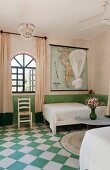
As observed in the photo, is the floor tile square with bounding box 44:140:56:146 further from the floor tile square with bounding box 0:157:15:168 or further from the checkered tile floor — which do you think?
the floor tile square with bounding box 0:157:15:168

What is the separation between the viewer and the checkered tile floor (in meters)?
2.48

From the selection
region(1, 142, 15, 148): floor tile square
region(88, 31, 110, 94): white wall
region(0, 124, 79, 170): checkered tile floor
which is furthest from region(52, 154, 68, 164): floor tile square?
region(88, 31, 110, 94): white wall

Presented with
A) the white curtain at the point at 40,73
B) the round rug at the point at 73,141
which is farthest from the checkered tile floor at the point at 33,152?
the white curtain at the point at 40,73

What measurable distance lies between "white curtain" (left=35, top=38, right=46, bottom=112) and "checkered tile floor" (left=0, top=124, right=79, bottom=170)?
1.06 m

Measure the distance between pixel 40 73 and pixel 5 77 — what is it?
1055 mm

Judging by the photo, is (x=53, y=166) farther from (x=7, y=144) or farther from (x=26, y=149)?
(x=7, y=144)

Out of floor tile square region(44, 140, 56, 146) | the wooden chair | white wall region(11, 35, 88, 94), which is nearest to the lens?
floor tile square region(44, 140, 56, 146)

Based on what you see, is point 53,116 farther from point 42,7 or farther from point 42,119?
point 42,7

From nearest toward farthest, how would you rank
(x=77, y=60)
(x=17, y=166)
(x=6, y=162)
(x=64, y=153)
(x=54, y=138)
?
(x=17, y=166)
(x=6, y=162)
(x=64, y=153)
(x=54, y=138)
(x=77, y=60)

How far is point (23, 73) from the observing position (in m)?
5.18

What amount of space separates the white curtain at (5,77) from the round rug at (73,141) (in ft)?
6.51

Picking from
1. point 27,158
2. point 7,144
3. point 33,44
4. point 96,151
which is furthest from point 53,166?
point 33,44

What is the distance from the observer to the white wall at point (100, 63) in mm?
5090

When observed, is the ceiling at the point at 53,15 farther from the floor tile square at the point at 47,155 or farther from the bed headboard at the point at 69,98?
the floor tile square at the point at 47,155
